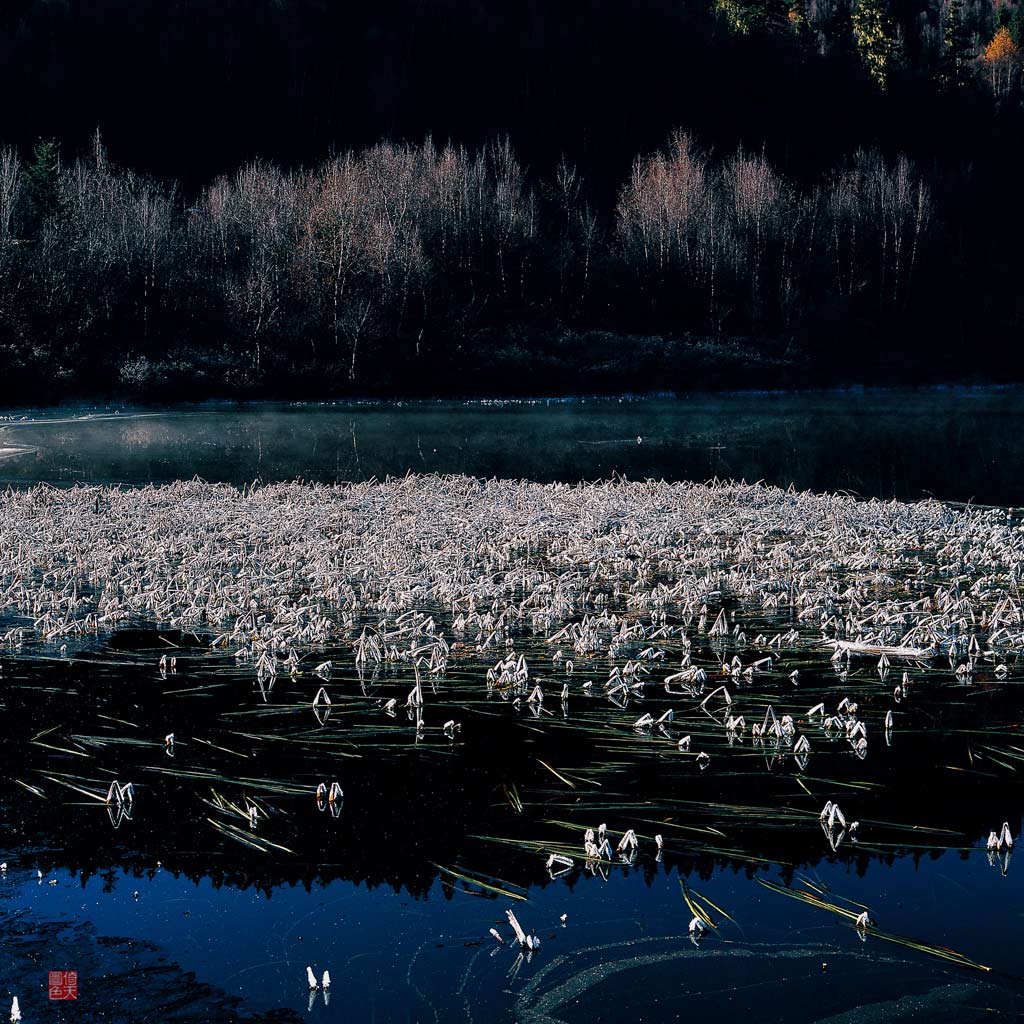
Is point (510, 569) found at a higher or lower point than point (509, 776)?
lower

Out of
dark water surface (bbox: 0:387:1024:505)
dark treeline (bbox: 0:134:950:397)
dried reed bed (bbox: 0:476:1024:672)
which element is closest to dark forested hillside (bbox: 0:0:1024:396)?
dark treeline (bbox: 0:134:950:397)

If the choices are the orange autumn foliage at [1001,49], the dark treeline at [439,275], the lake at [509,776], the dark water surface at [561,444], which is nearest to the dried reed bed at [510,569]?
the lake at [509,776]

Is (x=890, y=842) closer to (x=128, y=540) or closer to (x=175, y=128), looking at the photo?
(x=128, y=540)

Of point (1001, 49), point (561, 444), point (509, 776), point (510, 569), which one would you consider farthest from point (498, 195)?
point (1001, 49)

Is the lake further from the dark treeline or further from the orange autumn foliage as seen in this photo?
the orange autumn foliage

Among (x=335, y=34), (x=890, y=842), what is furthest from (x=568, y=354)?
(x=890, y=842)

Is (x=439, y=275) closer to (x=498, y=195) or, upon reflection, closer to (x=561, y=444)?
(x=498, y=195)
